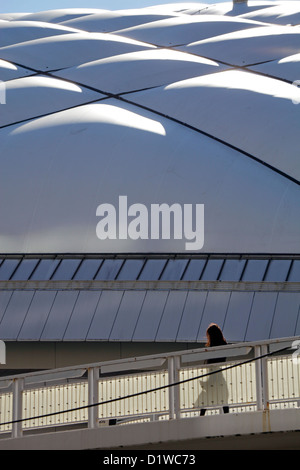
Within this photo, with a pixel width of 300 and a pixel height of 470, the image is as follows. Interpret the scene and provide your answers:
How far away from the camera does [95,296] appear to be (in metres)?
23.9

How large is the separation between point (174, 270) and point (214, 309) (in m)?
1.65

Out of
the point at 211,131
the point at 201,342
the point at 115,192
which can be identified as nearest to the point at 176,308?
the point at 201,342

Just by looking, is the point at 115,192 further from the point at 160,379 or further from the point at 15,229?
the point at 160,379

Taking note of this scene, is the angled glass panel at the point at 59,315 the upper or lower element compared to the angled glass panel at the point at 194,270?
lower

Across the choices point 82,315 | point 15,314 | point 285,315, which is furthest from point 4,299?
point 285,315

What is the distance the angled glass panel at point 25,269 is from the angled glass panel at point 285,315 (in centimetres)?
592

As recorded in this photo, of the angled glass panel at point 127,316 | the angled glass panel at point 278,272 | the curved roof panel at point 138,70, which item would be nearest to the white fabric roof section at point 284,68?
the curved roof panel at point 138,70

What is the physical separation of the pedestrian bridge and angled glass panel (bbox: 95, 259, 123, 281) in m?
8.28

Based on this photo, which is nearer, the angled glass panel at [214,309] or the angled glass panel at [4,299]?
the angled glass panel at [214,309]

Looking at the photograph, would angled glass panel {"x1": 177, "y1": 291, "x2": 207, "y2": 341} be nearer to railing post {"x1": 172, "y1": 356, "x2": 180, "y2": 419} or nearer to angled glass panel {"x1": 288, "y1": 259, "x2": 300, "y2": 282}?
angled glass panel {"x1": 288, "y1": 259, "x2": 300, "y2": 282}

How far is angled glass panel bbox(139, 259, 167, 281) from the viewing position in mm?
24031

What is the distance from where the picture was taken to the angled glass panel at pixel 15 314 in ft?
77.4

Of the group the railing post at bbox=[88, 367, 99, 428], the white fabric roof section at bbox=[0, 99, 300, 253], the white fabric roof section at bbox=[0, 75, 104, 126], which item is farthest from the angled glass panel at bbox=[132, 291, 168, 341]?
the white fabric roof section at bbox=[0, 75, 104, 126]

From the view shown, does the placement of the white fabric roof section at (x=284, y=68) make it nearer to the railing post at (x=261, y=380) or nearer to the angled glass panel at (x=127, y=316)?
the angled glass panel at (x=127, y=316)
